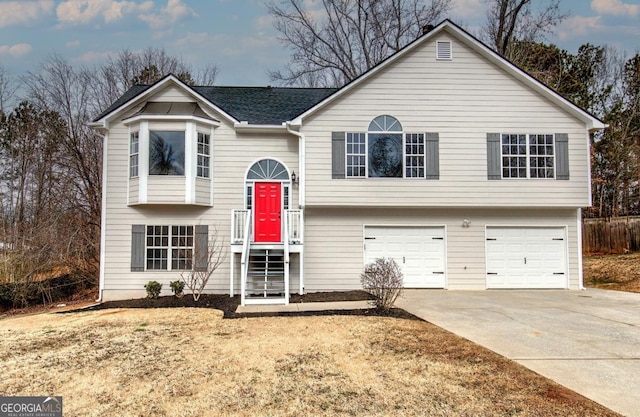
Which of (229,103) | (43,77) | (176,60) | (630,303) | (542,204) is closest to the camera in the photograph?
(630,303)

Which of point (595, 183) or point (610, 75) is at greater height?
point (610, 75)

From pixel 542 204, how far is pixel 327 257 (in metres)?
6.59

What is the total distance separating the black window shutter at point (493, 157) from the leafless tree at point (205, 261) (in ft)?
27.3

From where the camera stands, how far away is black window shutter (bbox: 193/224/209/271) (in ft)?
39.5

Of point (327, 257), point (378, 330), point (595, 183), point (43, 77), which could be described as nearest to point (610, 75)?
point (595, 183)

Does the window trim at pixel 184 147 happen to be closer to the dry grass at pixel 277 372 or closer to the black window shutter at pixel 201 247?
the black window shutter at pixel 201 247

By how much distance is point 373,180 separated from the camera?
39.4ft

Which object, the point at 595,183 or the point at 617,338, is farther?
the point at 595,183

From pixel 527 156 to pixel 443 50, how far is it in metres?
4.07

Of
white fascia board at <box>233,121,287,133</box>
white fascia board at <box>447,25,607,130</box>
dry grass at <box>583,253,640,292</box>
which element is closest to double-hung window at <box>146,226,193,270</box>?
white fascia board at <box>233,121,287,133</box>

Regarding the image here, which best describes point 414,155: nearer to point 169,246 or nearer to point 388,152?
point 388,152

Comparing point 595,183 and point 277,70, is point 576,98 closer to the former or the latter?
point 595,183

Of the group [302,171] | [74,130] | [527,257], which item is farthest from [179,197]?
[74,130]

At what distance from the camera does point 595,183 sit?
24406 millimetres
